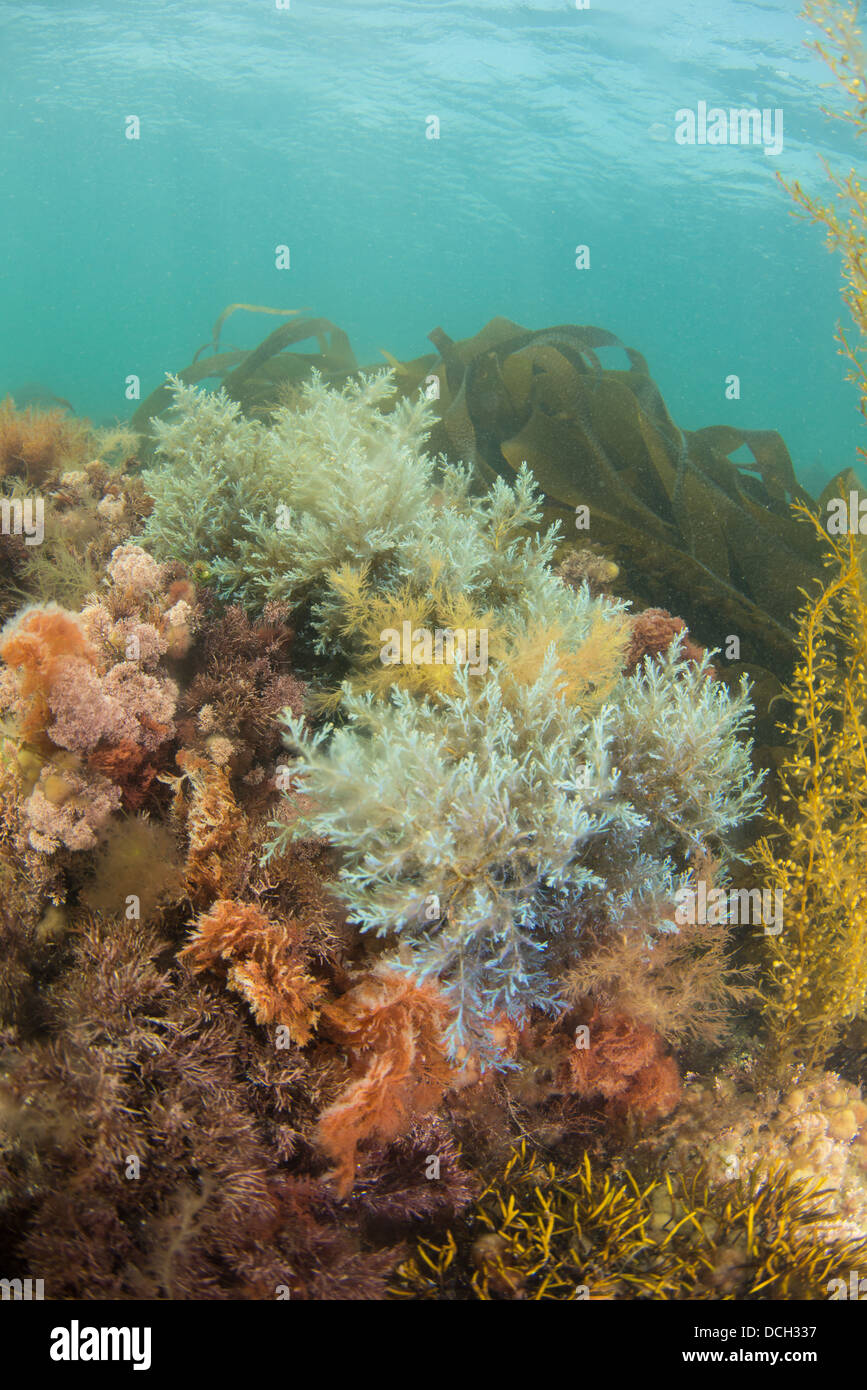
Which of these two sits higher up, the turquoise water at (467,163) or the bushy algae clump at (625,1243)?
the turquoise water at (467,163)

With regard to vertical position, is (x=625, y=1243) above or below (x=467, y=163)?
below

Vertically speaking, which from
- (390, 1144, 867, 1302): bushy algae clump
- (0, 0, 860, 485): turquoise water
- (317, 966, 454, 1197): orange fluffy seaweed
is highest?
(0, 0, 860, 485): turquoise water

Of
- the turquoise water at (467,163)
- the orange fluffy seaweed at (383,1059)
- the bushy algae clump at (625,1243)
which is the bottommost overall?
the bushy algae clump at (625,1243)

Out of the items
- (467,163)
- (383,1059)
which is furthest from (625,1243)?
(467,163)

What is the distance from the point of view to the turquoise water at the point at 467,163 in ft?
80.3

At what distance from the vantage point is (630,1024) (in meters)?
2.69

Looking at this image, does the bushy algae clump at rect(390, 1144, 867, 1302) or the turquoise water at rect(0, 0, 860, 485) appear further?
the turquoise water at rect(0, 0, 860, 485)

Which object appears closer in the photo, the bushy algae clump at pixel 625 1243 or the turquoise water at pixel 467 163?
the bushy algae clump at pixel 625 1243

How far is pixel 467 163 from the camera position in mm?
41375

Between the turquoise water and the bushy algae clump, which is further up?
the turquoise water

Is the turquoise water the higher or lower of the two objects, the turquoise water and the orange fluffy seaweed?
the higher

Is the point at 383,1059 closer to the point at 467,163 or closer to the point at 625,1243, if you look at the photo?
the point at 625,1243

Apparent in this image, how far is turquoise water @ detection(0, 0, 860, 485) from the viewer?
2448cm
